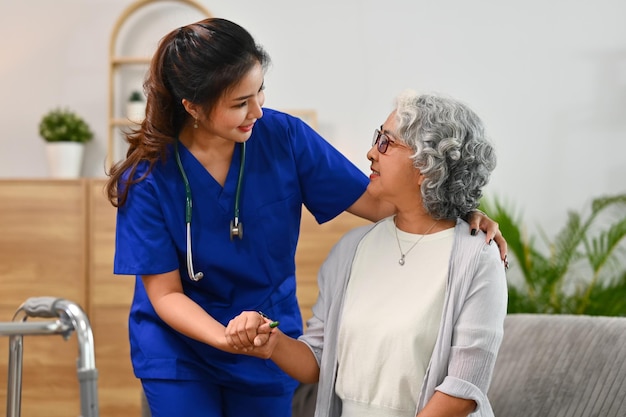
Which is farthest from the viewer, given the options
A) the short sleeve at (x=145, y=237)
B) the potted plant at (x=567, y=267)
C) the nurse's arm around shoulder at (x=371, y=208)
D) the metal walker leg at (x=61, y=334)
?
the potted plant at (x=567, y=267)

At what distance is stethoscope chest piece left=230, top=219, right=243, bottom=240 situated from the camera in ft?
7.20

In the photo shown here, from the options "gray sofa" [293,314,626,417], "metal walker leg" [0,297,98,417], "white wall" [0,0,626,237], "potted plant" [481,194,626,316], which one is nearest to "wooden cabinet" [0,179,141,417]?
"white wall" [0,0,626,237]

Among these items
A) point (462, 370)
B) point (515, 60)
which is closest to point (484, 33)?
point (515, 60)

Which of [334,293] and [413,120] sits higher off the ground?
[413,120]

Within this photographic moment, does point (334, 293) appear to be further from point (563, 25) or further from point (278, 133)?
point (563, 25)

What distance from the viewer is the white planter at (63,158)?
4746 mm

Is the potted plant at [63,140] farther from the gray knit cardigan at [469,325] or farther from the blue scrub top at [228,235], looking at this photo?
the gray knit cardigan at [469,325]

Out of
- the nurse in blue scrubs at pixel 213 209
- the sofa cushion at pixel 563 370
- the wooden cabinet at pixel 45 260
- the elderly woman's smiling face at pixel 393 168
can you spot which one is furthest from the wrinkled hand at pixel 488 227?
the wooden cabinet at pixel 45 260

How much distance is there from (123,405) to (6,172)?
1.39 m

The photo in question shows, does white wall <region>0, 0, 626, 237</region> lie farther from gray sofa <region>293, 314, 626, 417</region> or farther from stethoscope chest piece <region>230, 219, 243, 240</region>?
stethoscope chest piece <region>230, 219, 243, 240</region>

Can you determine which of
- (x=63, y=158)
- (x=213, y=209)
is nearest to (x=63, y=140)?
(x=63, y=158)

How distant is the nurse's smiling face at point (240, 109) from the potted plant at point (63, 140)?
9.29 ft

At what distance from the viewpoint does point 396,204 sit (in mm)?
2045

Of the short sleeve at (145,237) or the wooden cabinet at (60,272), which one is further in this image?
the wooden cabinet at (60,272)
